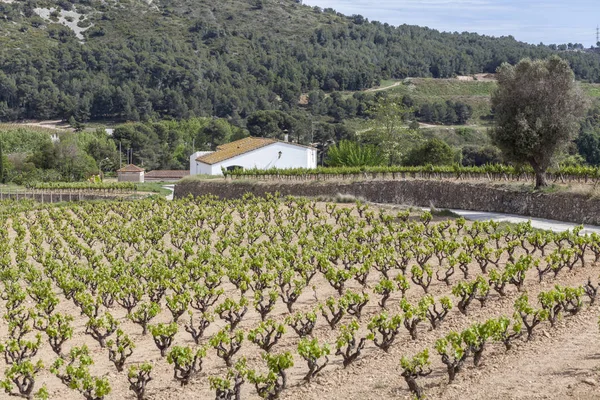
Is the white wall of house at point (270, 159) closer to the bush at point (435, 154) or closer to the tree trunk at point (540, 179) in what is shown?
the bush at point (435, 154)

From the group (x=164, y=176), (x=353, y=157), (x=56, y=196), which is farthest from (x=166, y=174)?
(x=353, y=157)

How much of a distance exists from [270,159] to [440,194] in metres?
22.1

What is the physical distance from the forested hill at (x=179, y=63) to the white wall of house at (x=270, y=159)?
66478 mm

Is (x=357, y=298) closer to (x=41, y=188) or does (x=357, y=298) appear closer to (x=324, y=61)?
(x=41, y=188)

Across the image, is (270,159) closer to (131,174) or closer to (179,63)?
(131,174)

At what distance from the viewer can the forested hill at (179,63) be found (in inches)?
5335

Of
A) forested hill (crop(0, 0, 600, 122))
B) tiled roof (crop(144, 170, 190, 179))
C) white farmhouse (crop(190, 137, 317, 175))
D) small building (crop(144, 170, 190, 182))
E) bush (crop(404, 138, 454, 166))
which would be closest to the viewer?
bush (crop(404, 138, 454, 166))

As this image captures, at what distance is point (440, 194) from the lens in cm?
4047

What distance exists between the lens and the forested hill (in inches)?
5335

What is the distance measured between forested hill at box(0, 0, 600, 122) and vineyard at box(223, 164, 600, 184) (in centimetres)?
7670

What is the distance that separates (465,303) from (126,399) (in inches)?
275

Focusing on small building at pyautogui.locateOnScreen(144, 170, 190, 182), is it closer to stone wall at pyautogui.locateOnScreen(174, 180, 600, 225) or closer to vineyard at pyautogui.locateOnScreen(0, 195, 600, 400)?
stone wall at pyautogui.locateOnScreen(174, 180, 600, 225)

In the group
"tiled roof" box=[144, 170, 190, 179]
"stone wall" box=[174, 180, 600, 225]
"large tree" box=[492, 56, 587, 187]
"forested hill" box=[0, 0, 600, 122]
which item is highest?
"forested hill" box=[0, 0, 600, 122]

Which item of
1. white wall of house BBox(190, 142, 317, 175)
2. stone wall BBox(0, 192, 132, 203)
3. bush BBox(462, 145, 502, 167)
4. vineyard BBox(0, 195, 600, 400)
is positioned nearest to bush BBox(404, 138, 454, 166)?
white wall of house BBox(190, 142, 317, 175)
